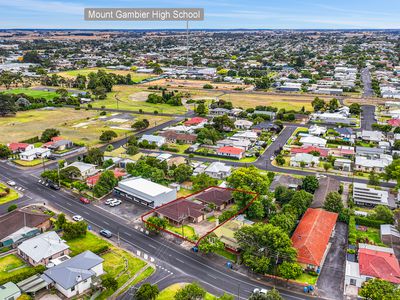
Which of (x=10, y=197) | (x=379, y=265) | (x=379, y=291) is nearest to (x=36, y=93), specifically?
(x=10, y=197)

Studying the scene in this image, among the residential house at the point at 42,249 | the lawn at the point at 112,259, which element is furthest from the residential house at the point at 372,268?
the residential house at the point at 42,249

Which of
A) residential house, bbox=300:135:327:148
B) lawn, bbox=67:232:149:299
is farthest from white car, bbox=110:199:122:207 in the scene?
residential house, bbox=300:135:327:148

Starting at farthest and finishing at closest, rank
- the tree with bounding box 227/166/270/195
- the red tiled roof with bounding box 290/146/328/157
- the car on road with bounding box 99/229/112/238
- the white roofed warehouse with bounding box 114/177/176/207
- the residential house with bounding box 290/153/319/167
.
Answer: the red tiled roof with bounding box 290/146/328/157, the residential house with bounding box 290/153/319/167, the white roofed warehouse with bounding box 114/177/176/207, the tree with bounding box 227/166/270/195, the car on road with bounding box 99/229/112/238

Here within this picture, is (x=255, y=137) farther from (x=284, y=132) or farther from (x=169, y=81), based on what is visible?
(x=169, y=81)

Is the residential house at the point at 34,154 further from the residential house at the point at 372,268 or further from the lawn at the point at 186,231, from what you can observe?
the residential house at the point at 372,268

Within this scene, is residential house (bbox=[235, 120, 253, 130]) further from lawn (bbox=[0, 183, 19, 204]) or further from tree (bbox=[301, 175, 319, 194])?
lawn (bbox=[0, 183, 19, 204])

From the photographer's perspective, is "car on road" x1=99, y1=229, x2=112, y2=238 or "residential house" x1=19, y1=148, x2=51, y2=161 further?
"residential house" x1=19, y1=148, x2=51, y2=161

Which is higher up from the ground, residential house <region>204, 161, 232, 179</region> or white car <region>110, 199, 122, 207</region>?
residential house <region>204, 161, 232, 179</region>

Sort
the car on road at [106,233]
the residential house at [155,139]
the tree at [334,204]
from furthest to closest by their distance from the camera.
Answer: the residential house at [155,139]
the tree at [334,204]
the car on road at [106,233]
